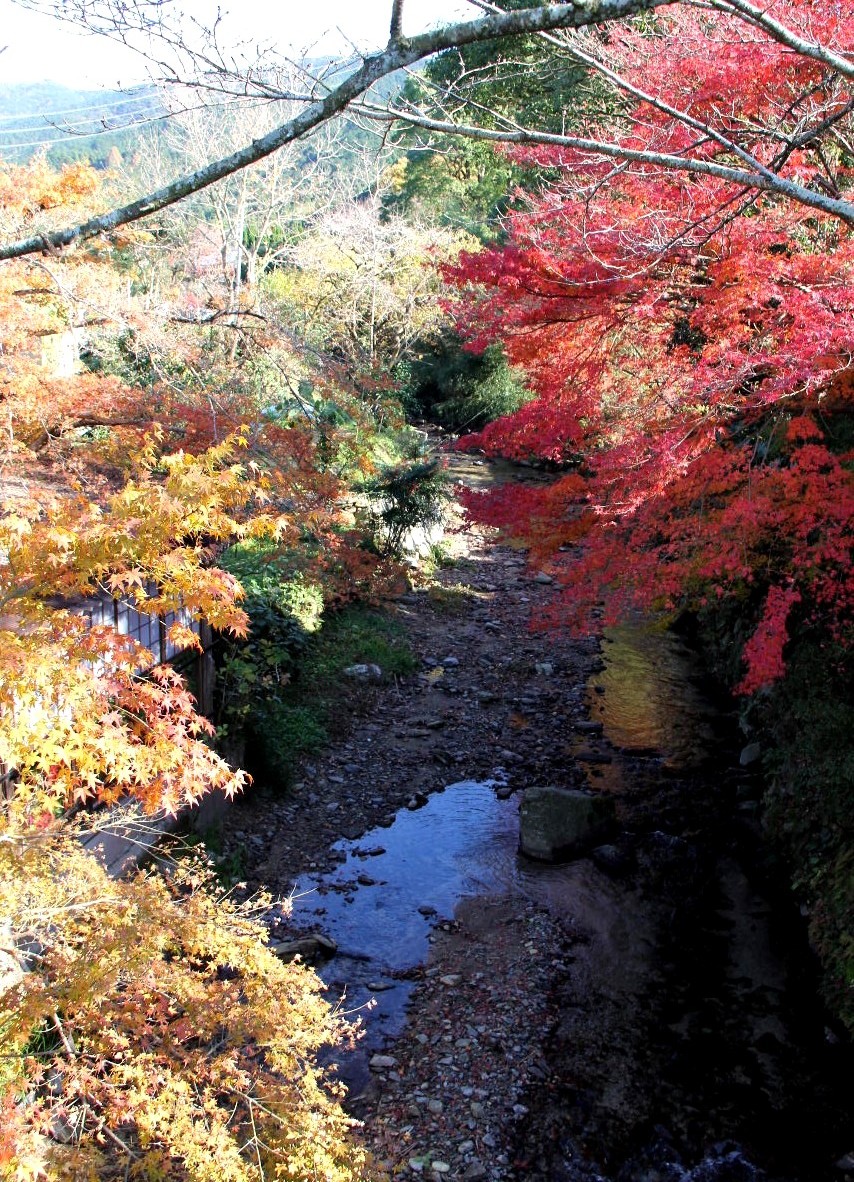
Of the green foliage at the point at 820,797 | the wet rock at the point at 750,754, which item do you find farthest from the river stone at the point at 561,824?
the wet rock at the point at 750,754

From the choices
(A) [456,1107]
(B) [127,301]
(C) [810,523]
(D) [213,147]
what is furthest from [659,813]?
(D) [213,147]

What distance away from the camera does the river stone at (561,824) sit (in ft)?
28.5

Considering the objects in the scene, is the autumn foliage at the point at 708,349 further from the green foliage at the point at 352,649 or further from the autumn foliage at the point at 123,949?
the autumn foliage at the point at 123,949

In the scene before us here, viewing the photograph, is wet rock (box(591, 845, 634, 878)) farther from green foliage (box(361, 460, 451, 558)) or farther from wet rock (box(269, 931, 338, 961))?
green foliage (box(361, 460, 451, 558))

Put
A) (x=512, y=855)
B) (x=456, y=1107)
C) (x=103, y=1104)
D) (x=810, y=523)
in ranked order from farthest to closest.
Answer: (x=512, y=855)
(x=810, y=523)
(x=456, y=1107)
(x=103, y=1104)

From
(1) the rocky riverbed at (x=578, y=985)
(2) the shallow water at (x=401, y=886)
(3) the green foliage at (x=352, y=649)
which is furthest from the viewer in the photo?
(3) the green foliage at (x=352, y=649)

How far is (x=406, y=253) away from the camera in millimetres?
20234

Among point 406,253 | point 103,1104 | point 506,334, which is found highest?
point 406,253

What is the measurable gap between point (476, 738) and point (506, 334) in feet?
17.0

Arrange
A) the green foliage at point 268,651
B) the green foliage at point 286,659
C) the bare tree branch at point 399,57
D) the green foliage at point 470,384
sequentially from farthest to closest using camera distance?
the green foliage at point 470,384
the green foliage at point 286,659
the green foliage at point 268,651
the bare tree branch at point 399,57

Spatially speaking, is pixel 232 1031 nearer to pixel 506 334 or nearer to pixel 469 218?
pixel 506 334

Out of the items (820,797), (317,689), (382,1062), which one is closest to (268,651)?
(317,689)

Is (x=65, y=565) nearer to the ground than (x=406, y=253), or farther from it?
nearer to the ground

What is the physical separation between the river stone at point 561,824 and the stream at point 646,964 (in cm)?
15
